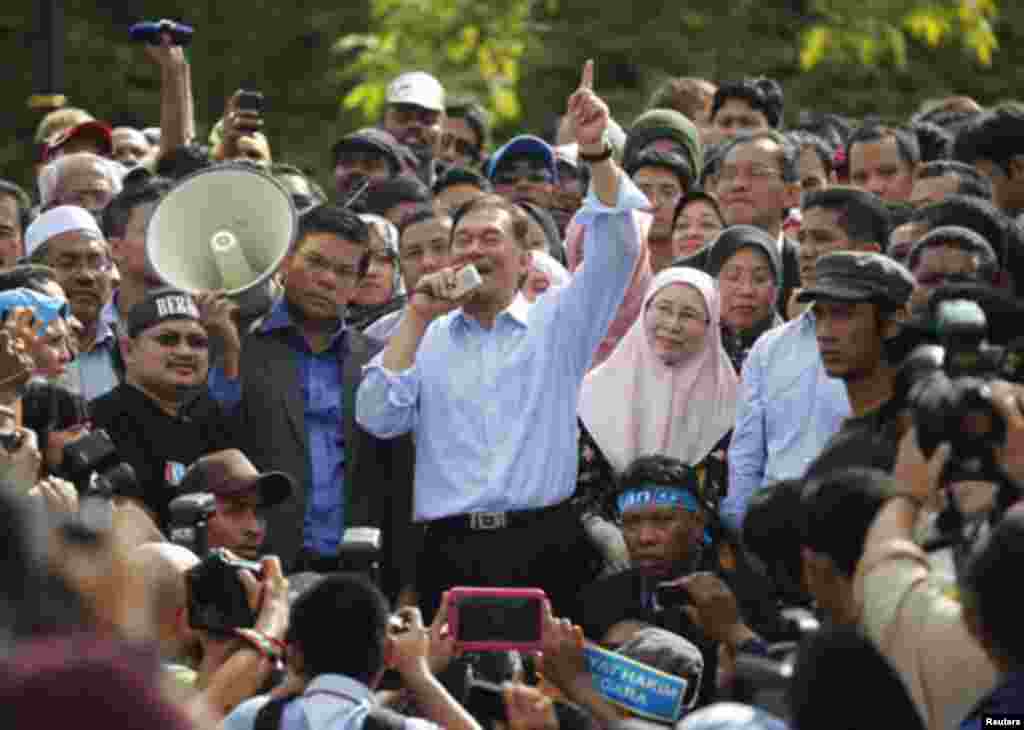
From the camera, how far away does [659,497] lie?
795 cm

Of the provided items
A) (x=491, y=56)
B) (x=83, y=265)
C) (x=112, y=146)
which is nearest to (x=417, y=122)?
(x=112, y=146)

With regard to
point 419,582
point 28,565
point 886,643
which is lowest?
point 419,582

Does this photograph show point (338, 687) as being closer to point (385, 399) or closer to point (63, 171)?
point (385, 399)

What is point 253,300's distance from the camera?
8812 mm

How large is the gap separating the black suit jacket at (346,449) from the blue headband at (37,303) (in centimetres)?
71

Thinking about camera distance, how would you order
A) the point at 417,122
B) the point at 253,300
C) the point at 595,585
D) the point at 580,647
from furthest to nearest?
the point at 417,122 < the point at 253,300 < the point at 595,585 < the point at 580,647

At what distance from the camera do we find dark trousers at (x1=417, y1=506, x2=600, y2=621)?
8.00m

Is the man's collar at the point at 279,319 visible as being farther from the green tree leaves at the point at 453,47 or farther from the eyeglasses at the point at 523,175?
the green tree leaves at the point at 453,47

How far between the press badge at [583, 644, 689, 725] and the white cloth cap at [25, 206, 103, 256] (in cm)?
357

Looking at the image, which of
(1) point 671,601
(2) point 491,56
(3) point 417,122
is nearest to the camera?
(1) point 671,601

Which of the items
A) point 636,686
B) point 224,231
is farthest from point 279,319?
point 636,686

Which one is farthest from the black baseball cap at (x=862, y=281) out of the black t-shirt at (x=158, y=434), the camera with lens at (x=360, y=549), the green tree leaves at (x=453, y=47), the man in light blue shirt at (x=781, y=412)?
the green tree leaves at (x=453, y=47)

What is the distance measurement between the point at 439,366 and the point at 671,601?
4.59 ft

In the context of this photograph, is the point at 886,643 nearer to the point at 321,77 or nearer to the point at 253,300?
the point at 253,300
